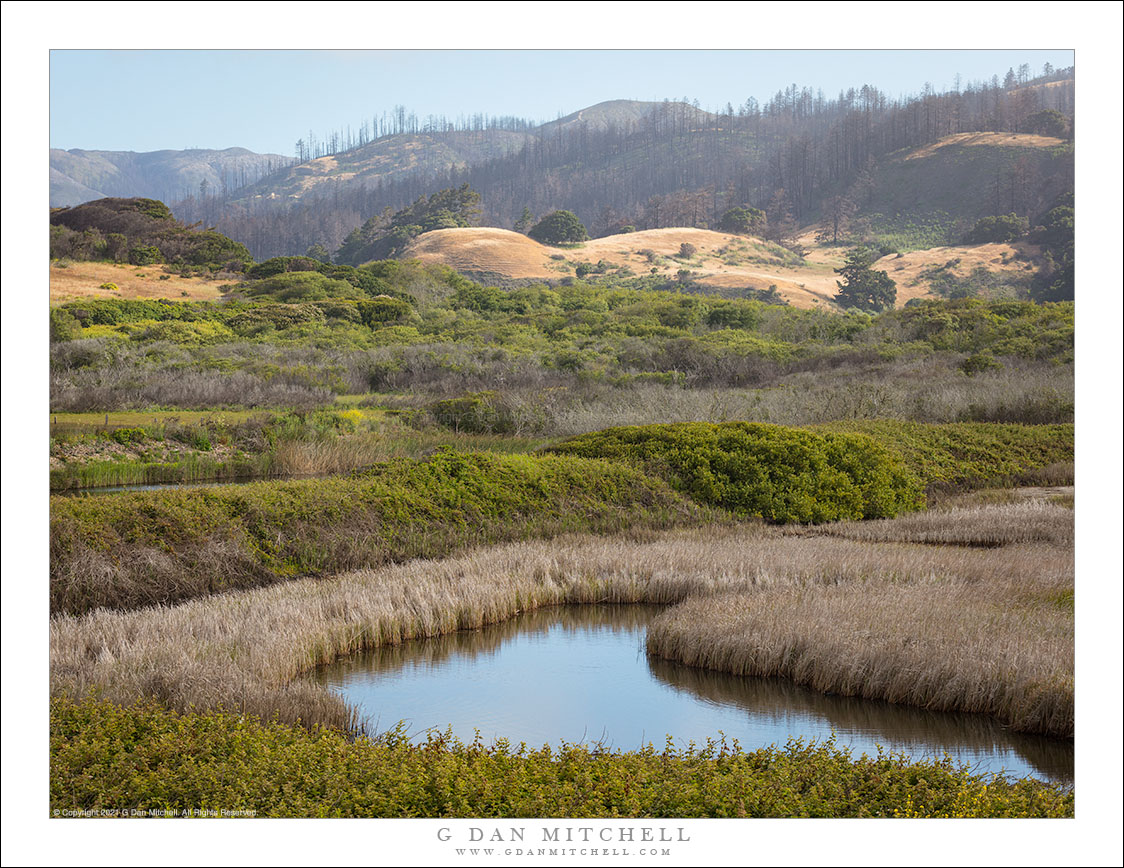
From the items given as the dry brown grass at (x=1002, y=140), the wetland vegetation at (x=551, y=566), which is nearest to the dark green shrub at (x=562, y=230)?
the dry brown grass at (x=1002, y=140)

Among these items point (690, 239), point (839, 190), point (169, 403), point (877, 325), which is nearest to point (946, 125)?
point (839, 190)

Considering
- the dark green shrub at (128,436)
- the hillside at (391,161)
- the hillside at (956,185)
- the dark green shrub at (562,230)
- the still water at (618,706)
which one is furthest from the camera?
the hillside at (391,161)

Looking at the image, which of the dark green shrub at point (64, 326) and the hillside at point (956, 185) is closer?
the dark green shrub at point (64, 326)

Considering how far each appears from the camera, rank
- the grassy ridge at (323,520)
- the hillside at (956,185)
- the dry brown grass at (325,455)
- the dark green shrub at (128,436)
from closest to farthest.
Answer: the grassy ridge at (323,520)
the dry brown grass at (325,455)
the dark green shrub at (128,436)
the hillside at (956,185)

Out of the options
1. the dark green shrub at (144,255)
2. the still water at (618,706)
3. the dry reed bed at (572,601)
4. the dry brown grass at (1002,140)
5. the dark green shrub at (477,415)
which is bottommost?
the still water at (618,706)

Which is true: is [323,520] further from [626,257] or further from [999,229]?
[626,257]

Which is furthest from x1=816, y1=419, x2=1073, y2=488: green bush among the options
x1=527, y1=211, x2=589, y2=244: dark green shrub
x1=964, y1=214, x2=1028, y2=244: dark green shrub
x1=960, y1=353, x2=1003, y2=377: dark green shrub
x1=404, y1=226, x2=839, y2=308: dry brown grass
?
x1=527, y1=211, x2=589, y2=244: dark green shrub

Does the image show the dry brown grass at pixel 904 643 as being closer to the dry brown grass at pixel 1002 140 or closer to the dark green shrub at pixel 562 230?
the dry brown grass at pixel 1002 140

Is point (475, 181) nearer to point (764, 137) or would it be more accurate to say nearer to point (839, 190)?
point (764, 137)
